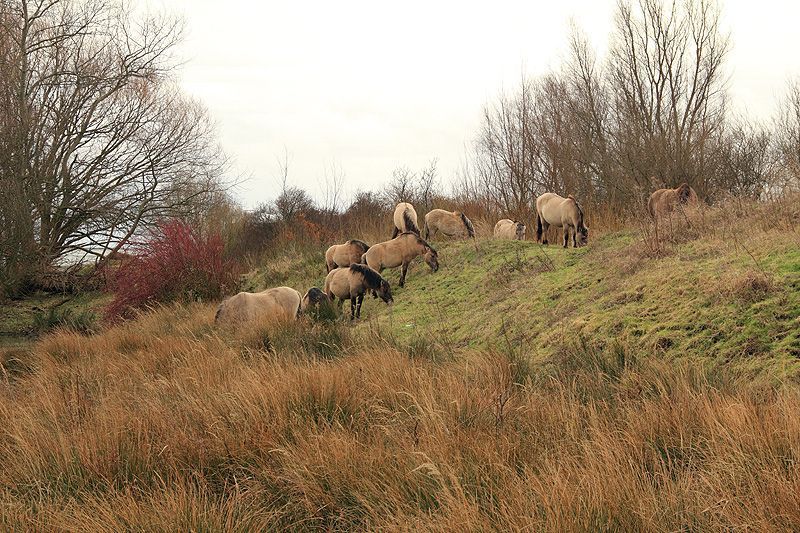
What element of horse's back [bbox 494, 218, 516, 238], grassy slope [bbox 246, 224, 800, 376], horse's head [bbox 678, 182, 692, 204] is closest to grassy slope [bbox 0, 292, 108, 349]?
grassy slope [bbox 246, 224, 800, 376]

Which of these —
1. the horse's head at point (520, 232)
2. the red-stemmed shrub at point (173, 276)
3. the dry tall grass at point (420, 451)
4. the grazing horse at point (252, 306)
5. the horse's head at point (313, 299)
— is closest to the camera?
the dry tall grass at point (420, 451)

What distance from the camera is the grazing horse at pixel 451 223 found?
49.5ft

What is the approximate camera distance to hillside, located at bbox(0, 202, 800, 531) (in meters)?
2.73

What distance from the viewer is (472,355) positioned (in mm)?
5973

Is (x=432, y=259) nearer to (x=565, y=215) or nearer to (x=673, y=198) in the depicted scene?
(x=565, y=215)

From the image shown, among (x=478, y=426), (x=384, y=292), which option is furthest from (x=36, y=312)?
(x=478, y=426)

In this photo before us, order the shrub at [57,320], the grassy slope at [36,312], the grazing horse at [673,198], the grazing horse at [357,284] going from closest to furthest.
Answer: the grazing horse at [673,198] → the grazing horse at [357,284] → the shrub at [57,320] → the grassy slope at [36,312]

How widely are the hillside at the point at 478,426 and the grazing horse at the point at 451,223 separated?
7.50m

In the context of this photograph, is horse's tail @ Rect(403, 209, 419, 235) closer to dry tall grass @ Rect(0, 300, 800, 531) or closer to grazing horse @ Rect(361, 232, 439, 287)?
grazing horse @ Rect(361, 232, 439, 287)

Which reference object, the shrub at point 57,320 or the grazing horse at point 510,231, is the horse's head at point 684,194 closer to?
the grazing horse at point 510,231

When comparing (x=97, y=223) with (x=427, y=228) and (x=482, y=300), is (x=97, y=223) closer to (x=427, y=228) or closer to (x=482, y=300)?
(x=427, y=228)

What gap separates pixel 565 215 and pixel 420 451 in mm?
9648

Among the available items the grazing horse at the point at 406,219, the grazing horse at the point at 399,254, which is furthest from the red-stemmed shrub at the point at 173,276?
the grazing horse at the point at 399,254

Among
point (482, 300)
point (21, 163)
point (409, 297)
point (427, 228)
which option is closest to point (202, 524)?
point (482, 300)
